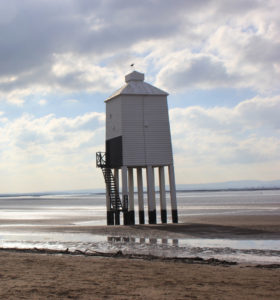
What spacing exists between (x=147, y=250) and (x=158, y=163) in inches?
497

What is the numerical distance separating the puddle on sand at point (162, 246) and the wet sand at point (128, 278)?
5.57 ft

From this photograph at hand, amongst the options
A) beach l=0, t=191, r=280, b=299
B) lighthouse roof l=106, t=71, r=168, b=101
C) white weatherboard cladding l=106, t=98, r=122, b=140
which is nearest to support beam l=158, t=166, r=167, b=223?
white weatherboard cladding l=106, t=98, r=122, b=140

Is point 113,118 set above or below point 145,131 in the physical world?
above

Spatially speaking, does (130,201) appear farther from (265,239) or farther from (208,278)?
(208,278)

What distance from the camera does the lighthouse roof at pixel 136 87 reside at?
2977cm

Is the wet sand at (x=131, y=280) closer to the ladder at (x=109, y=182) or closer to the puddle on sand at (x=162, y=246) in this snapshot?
the puddle on sand at (x=162, y=246)

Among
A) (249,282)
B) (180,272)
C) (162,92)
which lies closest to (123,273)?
(180,272)

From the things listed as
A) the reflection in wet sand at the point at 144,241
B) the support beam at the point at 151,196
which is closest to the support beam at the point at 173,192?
the support beam at the point at 151,196

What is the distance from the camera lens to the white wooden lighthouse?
2905 cm

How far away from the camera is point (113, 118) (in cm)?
3041

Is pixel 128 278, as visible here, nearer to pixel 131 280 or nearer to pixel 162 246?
pixel 131 280

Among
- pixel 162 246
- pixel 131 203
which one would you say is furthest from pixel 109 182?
pixel 162 246

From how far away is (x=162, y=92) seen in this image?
30.3 meters

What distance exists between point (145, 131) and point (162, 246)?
40.2 ft
